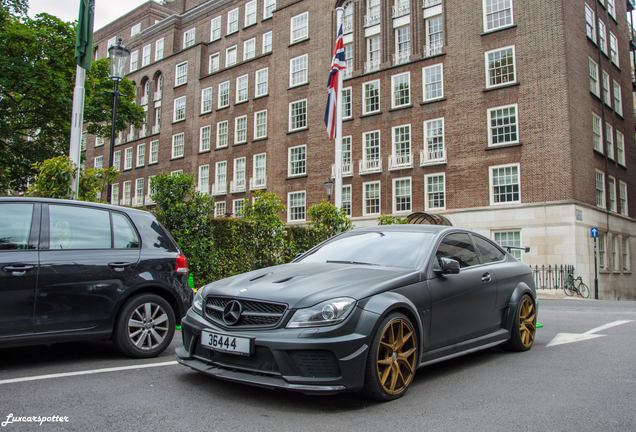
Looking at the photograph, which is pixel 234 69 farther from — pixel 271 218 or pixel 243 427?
pixel 243 427

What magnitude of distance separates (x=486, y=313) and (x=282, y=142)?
33.1 meters

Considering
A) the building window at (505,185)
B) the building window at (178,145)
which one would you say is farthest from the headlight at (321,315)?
the building window at (178,145)

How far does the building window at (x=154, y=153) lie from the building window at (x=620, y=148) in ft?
120

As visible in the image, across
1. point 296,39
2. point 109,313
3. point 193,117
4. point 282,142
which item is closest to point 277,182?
point 282,142

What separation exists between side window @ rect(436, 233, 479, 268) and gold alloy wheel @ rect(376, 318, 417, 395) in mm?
1173

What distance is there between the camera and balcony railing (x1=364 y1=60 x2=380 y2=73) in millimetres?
33975

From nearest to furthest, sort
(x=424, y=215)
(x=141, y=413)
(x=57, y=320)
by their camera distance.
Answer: (x=141, y=413) → (x=57, y=320) → (x=424, y=215)

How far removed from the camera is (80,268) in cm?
581

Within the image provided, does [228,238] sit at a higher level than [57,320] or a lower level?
higher

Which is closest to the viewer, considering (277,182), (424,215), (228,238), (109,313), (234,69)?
(109,313)

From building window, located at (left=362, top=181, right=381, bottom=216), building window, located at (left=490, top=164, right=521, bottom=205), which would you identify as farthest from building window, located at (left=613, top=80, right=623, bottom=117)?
building window, located at (left=362, top=181, right=381, bottom=216)

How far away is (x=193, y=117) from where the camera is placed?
47094 mm

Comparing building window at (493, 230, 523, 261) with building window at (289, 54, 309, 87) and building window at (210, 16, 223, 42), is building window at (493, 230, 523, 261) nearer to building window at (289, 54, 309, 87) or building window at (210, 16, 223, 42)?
building window at (289, 54, 309, 87)

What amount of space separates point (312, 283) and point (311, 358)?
724 mm
